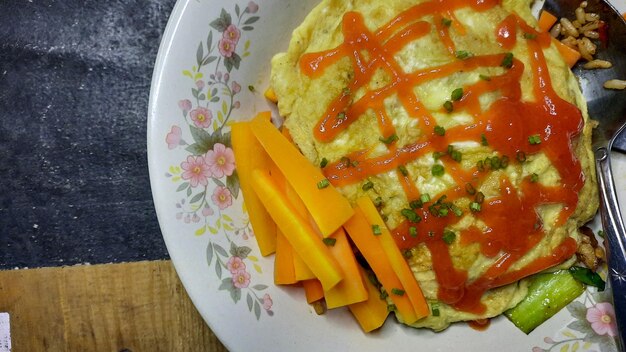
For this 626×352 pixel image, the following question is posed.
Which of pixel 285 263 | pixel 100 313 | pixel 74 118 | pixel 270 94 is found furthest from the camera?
pixel 74 118

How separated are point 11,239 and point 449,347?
2.98 m

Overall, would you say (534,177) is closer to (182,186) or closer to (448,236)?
(448,236)

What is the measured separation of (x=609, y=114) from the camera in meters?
3.18

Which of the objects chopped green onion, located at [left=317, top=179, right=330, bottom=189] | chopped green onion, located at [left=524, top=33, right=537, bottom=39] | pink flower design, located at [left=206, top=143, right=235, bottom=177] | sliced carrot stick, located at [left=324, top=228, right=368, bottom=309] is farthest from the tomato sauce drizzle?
pink flower design, located at [left=206, top=143, right=235, bottom=177]

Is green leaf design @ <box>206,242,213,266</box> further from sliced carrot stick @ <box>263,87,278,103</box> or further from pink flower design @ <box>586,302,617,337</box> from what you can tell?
pink flower design @ <box>586,302,617,337</box>

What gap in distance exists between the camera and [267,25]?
305 centimetres

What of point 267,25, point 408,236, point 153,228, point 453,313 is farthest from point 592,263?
point 153,228

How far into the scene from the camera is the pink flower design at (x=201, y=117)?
288cm

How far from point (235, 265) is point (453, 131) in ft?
4.37

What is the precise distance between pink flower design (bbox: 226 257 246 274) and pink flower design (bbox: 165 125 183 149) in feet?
2.20

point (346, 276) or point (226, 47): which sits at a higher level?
point (226, 47)

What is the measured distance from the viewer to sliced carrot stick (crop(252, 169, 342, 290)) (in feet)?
8.99

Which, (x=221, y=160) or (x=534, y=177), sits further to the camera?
(x=221, y=160)

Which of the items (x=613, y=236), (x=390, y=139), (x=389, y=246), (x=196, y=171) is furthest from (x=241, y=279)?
(x=613, y=236)
